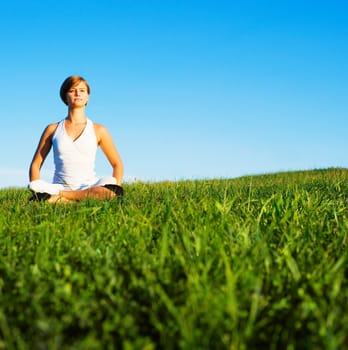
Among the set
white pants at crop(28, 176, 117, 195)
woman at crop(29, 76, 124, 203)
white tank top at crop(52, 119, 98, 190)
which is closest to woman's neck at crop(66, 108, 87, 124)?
woman at crop(29, 76, 124, 203)

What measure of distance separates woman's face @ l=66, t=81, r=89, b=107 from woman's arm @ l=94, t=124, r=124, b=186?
41 centimetres

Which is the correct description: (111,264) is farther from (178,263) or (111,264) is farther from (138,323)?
(138,323)

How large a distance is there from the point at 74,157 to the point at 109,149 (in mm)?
559

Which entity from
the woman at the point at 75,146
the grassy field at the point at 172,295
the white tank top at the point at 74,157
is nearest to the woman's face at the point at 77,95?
the woman at the point at 75,146

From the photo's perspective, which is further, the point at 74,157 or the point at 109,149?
the point at 109,149

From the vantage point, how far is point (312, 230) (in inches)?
142

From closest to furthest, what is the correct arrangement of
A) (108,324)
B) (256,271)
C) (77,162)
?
(108,324), (256,271), (77,162)

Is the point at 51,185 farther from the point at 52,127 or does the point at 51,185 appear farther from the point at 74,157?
the point at 52,127

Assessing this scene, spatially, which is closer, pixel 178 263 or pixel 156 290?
pixel 156 290

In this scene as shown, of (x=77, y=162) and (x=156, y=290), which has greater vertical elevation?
(x=77, y=162)

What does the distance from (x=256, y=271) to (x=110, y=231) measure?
51.0 inches

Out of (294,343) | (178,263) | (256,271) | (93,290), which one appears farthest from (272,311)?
(93,290)

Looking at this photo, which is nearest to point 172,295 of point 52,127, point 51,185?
point 51,185

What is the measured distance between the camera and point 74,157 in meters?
7.64
